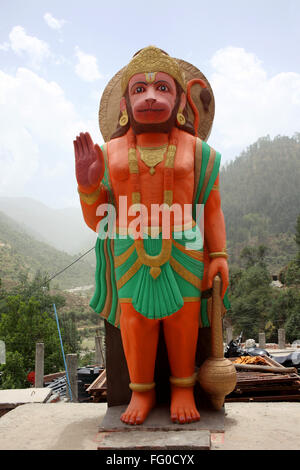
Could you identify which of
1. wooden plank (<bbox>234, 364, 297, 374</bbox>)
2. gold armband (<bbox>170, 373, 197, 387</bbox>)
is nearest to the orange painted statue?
gold armband (<bbox>170, 373, 197, 387</bbox>)

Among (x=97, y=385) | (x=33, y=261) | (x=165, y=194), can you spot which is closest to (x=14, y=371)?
(x=97, y=385)

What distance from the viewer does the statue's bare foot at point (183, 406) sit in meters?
3.15

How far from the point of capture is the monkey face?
341cm

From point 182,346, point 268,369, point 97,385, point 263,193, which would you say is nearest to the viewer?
point 182,346

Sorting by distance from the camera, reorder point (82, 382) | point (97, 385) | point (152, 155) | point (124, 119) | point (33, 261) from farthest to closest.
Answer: point (33, 261), point (82, 382), point (97, 385), point (124, 119), point (152, 155)

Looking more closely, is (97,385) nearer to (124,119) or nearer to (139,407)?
(139,407)

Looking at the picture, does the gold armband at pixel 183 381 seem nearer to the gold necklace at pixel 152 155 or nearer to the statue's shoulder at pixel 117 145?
the gold necklace at pixel 152 155

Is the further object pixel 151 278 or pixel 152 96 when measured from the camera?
pixel 152 96

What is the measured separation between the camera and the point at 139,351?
10.8 feet

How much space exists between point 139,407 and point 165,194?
1.63 metres

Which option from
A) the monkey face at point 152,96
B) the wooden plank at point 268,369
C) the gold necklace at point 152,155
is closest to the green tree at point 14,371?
the wooden plank at point 268,369

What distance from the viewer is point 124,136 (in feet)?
12.1

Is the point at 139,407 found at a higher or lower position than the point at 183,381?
lower
